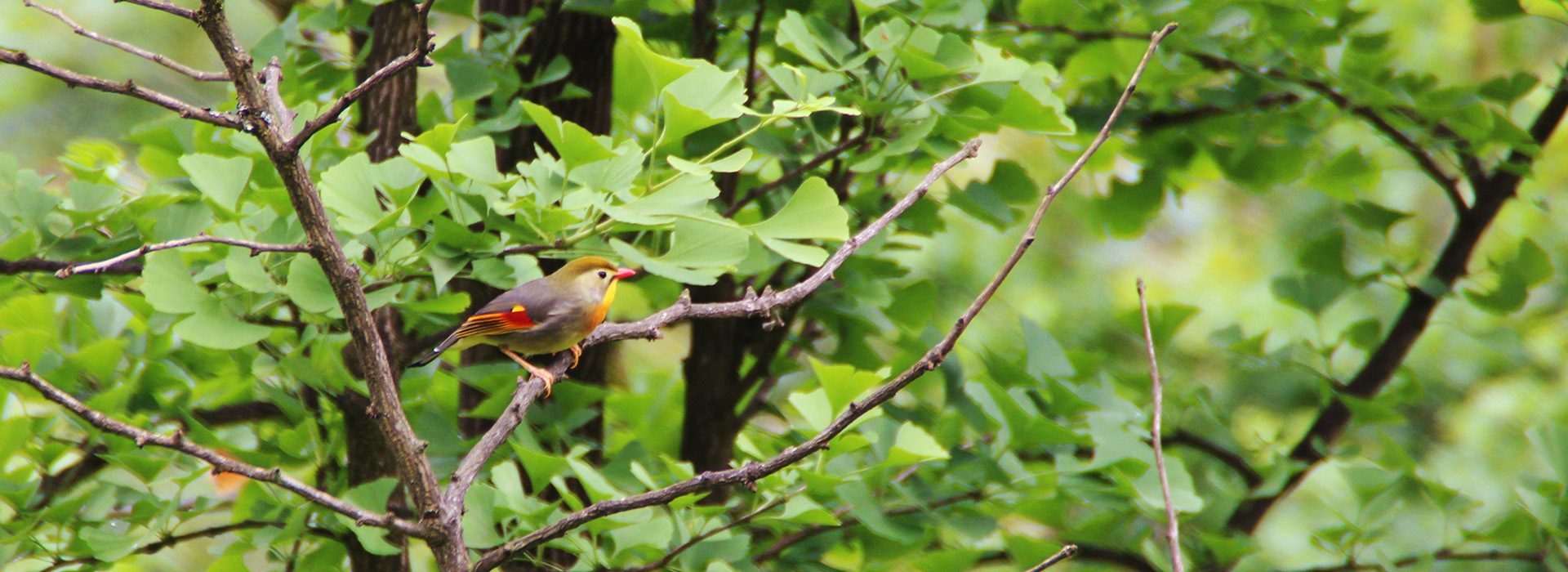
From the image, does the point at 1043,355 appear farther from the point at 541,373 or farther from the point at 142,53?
the point at 142,53

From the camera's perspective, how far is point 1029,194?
6.86 ft

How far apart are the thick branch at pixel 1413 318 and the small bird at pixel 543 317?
156cm

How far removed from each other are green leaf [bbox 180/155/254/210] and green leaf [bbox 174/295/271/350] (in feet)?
0.44

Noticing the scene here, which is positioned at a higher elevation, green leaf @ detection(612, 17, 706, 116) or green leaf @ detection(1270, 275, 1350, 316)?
green leaf @ detection(612, 17, 706, 116)

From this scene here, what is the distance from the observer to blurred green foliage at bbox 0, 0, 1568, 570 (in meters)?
1.35

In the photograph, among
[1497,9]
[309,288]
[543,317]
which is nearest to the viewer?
[309,288]

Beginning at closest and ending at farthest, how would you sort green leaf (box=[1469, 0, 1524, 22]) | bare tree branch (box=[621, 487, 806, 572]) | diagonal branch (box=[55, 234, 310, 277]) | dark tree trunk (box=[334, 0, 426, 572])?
diagonal branch (box=[55, 234, 310, 277]) → bare tree branch (box=[621, 487, 806, 572]) → dark tree trunk (box=[334, 0, 426, 572]) → green leaf (box=[1469, 0, 1524, 22])

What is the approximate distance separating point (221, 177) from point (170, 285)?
164 mm

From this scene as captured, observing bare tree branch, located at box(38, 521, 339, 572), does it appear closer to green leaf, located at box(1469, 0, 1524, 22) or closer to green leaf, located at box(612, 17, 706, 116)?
green leaf, located at box(612, 17, 706, 116)

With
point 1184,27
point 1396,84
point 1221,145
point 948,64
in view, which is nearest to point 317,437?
point 948,64

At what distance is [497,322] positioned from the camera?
1776 millimetres

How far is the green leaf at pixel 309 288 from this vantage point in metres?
1.28

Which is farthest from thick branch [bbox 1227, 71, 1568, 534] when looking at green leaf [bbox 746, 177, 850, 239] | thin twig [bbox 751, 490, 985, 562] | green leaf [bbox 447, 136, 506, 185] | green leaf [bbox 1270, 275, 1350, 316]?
green leaf [bbox 447, 136, 506, 185]

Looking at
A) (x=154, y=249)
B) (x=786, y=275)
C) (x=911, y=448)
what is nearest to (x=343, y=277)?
(x=154, y=249)
